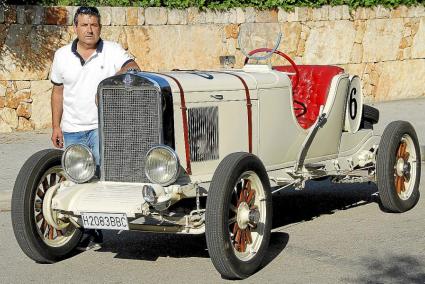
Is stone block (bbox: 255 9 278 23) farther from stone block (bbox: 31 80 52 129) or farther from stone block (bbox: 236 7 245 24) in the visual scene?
stone block (bbox: 31 80 52 129)

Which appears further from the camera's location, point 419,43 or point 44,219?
point 419,43

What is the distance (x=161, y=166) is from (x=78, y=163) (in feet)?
2.43

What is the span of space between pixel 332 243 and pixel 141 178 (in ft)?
5.42

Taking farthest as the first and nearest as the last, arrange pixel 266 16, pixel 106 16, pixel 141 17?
pixel 266 16 < pixel 141 17 < pixel 106 16

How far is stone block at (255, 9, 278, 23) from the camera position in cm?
1722

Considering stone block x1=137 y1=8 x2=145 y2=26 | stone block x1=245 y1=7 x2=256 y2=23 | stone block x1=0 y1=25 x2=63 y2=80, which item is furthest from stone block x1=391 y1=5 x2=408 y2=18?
stone block x1=0 y1=25 x2=63 y2=80

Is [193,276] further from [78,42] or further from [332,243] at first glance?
[78,42]

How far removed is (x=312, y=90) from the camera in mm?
9031

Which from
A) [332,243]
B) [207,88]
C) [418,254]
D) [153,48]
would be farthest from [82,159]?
[153,48]

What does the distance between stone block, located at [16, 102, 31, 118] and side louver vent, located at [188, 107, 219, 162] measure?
7265mm

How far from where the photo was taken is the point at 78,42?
804 cm

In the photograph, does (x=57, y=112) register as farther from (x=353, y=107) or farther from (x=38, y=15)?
(x=38, y=15)

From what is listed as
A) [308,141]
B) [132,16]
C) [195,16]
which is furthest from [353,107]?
[195,16]

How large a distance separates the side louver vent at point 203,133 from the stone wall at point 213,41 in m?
7.20
